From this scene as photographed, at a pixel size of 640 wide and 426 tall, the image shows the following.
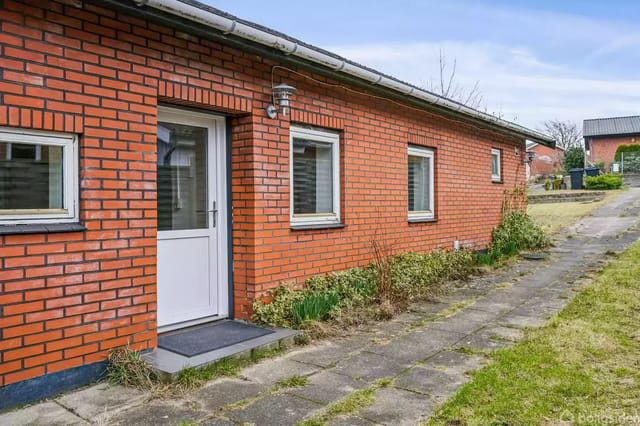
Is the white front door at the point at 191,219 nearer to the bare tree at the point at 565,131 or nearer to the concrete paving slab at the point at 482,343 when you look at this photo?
the concrete paving slab at the point at 482,343

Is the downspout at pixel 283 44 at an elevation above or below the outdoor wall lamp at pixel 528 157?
above

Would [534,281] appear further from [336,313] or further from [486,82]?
[486,82]

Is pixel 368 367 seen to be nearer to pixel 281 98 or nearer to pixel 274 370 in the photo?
pixel 274 370

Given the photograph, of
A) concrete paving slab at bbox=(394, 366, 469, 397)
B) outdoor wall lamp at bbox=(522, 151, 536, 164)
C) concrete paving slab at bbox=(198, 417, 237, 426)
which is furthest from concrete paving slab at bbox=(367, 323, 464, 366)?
outdoor wall lamp at bbox=(522, 151, 536, 164)

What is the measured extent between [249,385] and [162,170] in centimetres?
225

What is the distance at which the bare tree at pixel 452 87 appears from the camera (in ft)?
90.9

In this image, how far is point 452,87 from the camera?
1118 inches

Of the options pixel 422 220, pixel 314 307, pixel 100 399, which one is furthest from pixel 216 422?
pixel 422 220

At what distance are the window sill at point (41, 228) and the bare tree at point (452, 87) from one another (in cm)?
2607

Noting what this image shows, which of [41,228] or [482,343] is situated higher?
[41,228]

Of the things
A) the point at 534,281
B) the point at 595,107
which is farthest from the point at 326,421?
the point at 595,107

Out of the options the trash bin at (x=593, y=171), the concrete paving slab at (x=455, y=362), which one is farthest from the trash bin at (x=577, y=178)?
the concrete paving slab at (x=455, y=362)

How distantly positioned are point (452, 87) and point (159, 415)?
91.4 ft

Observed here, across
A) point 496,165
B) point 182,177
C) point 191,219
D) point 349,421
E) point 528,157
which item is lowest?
point 349,421
